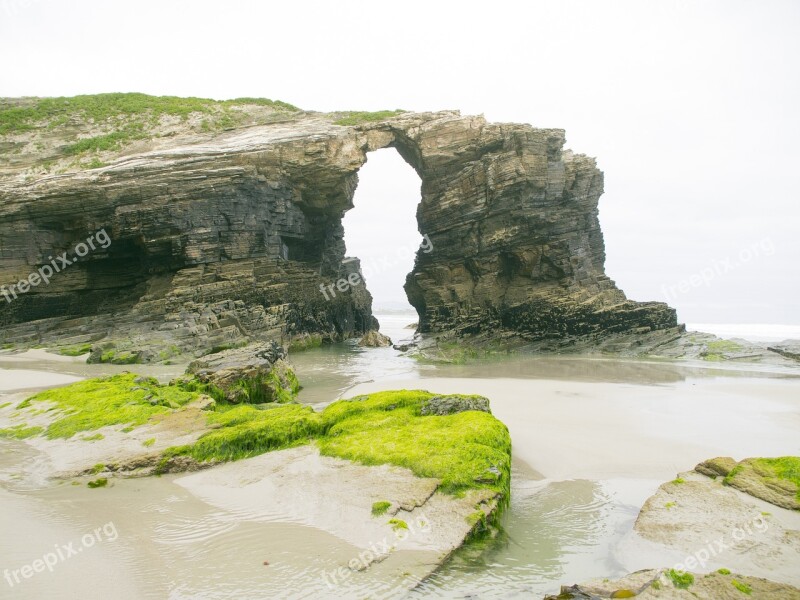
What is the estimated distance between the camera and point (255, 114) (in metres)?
35.9

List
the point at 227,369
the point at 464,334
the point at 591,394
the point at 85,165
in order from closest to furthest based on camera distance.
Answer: the point at 227,369 < the point at 591,394 < the point at 85,165 < the point at 464,334

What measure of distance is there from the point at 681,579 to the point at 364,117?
32.3 m

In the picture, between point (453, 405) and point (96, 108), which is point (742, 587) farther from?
point (96, 108)

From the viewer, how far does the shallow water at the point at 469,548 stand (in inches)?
177

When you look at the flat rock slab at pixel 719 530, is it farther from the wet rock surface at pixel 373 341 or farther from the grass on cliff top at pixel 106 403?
the wet rock surface at pixel 373 341

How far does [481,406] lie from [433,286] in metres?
23.8

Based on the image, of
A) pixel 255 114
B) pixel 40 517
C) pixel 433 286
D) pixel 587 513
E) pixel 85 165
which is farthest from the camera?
pixel 255 114

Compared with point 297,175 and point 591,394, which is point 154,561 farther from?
point 297,175

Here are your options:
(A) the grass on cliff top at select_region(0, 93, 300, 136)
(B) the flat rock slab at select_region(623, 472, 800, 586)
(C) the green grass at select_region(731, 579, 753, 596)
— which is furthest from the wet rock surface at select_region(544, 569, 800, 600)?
(A) the grass on cliff top at select_region(0, 93, 300, 136)

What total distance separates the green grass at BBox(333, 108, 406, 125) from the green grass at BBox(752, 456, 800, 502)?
29.3 meters

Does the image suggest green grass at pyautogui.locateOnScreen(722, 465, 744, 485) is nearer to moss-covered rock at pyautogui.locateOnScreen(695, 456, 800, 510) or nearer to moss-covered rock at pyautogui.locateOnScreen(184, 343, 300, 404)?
moss-covered rock at pyautogui.locateOnScreen(695, 456, 800, 510)

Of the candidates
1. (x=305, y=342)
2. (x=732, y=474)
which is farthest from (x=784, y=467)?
(x=305, y=342)

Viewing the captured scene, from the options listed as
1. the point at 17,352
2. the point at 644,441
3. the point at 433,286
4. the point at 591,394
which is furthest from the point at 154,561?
the point at 433,286

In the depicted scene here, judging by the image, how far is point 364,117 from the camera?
3225 cm
